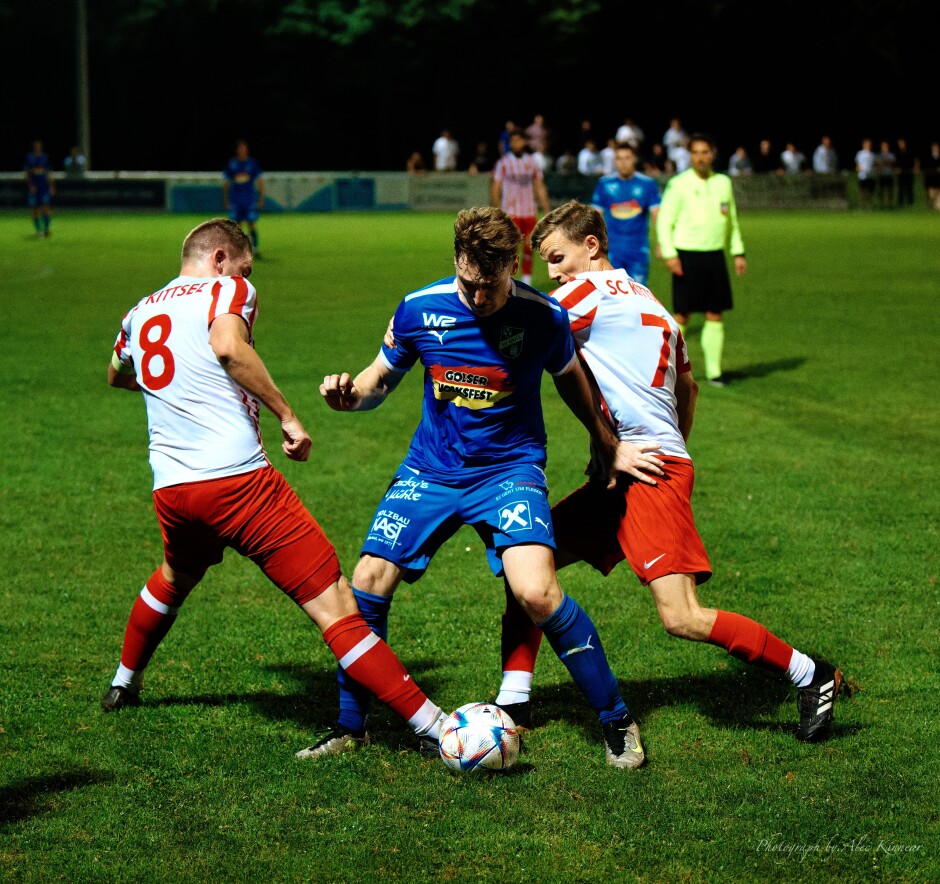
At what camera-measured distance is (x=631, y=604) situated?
7.10m

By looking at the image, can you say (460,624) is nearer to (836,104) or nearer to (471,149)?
(471,149)

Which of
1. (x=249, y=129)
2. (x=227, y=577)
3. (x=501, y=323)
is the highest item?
(x=249, y=129)

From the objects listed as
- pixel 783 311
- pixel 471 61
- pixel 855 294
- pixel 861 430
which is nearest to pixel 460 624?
pixel 861 430

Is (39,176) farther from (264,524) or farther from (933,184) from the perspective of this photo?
(933,184)

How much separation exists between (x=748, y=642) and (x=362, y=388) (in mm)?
1824

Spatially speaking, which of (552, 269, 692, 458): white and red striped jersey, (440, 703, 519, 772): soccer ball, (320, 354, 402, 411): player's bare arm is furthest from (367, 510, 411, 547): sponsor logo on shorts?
(552, 269, 692, 458): white and red striped jersey

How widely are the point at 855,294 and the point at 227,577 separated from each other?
15.2 meters

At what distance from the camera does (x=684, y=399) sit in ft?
18.5

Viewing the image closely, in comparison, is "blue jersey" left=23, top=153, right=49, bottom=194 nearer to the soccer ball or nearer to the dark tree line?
the dark tree line

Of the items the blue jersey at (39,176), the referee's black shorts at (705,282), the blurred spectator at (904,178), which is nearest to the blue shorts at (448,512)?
A: the referee's black shorts at (705,282)

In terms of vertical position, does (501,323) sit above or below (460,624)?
above

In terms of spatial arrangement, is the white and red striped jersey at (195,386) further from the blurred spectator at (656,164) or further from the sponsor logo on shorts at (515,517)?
the blurred spectator at (656,164)

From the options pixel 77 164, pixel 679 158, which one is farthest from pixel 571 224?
pixel 77 164

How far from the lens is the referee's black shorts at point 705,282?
43.5ft
